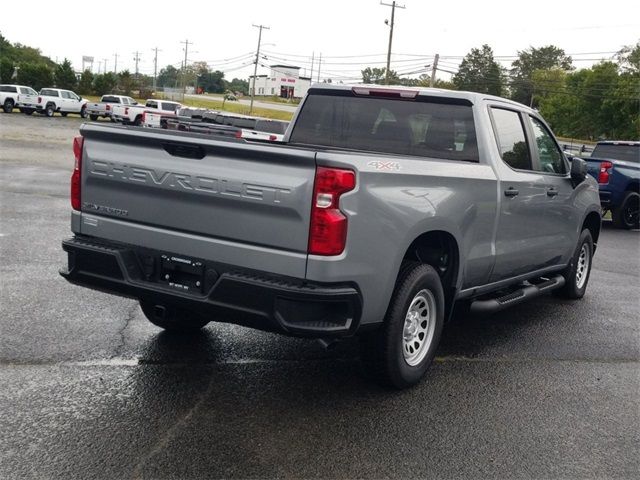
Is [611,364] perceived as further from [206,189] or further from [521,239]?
[206,189]

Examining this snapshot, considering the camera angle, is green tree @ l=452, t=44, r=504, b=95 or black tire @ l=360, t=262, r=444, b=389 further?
green tree @ l=452, t=44, r=504, b=95

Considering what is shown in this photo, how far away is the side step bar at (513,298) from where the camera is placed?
5.74m

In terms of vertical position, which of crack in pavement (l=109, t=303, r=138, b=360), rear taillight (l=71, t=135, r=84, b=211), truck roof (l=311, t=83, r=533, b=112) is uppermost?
truck roof (l=311, t=83, r=533, b=112)

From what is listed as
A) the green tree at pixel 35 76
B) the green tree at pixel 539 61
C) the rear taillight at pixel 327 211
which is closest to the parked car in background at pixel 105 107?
the green tree at pixel 35 76

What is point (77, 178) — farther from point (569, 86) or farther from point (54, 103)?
point (569, 86)

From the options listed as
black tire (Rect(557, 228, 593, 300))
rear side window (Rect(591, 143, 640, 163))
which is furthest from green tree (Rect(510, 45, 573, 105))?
black tire (Rect(557, 228, 593, 300))

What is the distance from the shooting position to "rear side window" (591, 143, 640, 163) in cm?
1631

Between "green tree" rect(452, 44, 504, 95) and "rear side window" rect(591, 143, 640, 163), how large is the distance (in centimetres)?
9889

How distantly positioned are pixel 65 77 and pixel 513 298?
229 feet

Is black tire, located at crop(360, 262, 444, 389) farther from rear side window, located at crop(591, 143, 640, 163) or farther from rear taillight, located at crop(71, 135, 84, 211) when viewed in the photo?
rear side window, located at crop(591, 143, 640, 163)

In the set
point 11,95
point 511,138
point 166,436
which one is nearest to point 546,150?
point 511,138

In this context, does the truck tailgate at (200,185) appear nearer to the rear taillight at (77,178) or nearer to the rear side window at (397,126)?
the rear taillight at (77,178)

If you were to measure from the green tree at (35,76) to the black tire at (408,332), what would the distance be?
67616 mm

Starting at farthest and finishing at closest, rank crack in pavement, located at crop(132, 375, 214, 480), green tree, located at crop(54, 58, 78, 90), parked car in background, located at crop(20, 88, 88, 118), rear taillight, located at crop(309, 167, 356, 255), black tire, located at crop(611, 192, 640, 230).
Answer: green tree, located at crop(54, 58, 78, 90), parked car in background, located at crop(20, 88, 88, 118), black tire, located at crop(611, 192, 640, 230), rear taillight, located at crop(309, 167, 356, 255), crack in pavement, located at crop(132, 375, 214, 480)
